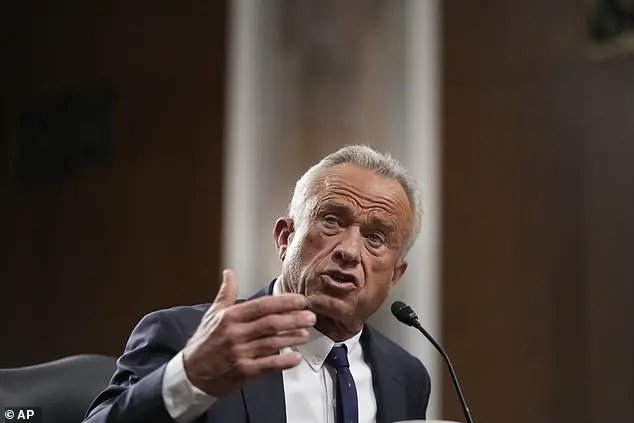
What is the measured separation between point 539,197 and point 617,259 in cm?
47

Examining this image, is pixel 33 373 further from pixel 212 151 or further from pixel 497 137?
pixel 212 151

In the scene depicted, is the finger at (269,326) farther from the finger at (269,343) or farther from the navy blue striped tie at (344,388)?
the navy blue striped tie at (344,388)

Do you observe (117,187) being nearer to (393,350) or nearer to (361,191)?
(393,350)

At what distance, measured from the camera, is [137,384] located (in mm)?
1715

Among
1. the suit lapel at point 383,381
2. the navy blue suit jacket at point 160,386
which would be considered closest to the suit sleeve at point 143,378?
the navy blue suit jacket at point 160,386

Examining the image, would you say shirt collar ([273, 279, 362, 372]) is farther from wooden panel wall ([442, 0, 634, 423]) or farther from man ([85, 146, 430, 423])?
wooden panel wall ([442, 0, 634, 423])

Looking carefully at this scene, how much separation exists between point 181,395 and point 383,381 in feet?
2.52

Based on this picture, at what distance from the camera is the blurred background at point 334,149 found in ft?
14.3

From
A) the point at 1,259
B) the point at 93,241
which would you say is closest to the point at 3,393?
the point at 93,241

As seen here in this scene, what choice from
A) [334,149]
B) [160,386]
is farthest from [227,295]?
[334,149]

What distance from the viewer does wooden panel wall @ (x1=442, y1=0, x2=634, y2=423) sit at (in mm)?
4281

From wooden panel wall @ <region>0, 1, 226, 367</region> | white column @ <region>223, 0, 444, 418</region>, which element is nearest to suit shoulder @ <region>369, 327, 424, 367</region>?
white column @ <region>223, 0, 444, 418</region>

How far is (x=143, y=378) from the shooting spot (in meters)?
1.74

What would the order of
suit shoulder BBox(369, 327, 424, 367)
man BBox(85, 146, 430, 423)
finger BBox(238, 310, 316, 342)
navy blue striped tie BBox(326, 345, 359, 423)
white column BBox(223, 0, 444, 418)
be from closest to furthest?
finger BBox(238, 310, 316, 342)
man BBox(85, 146, 430, 423)
navy blue striped tie BBox(326, 345, 359, 423)
suit shoulder BBox(369, 327, 424, 367)
white column BBox(223, 0, 444, 418)
